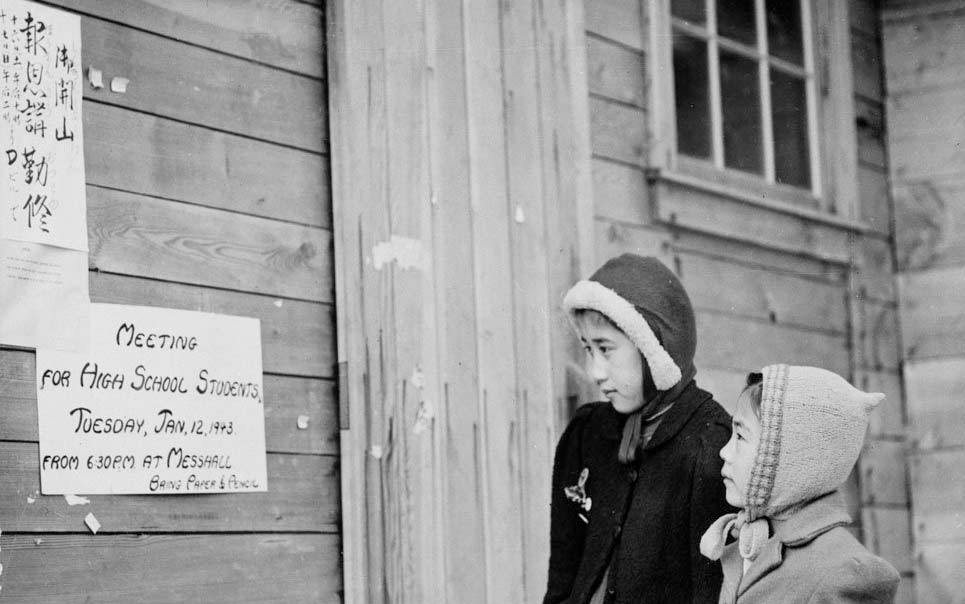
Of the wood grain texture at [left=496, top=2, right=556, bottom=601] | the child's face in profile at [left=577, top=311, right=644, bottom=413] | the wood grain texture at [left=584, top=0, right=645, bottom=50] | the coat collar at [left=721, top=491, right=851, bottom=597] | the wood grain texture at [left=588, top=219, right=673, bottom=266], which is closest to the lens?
the coat collar at [left=721, top=491, right=851, bottom=597]

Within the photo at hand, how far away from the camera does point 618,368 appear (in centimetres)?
326

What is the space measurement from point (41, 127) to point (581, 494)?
4.66 feet

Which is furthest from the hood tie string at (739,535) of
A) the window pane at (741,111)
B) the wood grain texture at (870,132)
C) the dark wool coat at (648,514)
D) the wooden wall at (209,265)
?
the wood grain texture at (870,132)

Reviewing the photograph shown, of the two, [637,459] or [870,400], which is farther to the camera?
[637,459]

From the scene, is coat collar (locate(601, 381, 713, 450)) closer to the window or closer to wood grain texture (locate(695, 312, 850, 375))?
wood grain texture (locate(695, 312, 850, 375))

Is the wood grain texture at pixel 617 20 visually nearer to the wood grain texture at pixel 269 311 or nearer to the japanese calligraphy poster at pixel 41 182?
the wood grain texture at pixel 269 311

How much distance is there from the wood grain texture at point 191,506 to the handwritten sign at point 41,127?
448 millimetres

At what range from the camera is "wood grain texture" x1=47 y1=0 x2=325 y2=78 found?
3.15 m

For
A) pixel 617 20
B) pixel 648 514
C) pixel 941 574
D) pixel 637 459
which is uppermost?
pixel 617 20

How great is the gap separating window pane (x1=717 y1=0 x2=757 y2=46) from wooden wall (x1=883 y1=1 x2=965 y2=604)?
0.81m

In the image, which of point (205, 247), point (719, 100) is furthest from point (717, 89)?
point (205, 247)

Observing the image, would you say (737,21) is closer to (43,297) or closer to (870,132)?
(870,132)

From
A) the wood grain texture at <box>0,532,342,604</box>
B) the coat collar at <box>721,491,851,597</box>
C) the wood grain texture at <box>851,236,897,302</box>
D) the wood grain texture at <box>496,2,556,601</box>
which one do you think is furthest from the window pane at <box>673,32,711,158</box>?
the coat collar at <box>721,491,851,597</box>

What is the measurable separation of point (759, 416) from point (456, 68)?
147 centimetres
